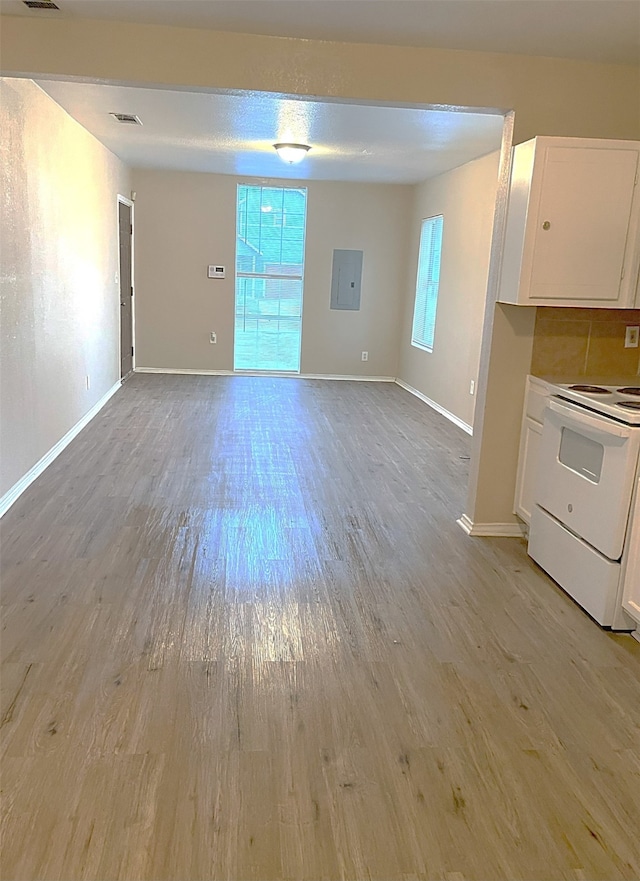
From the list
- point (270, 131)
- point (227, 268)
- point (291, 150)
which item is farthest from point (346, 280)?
point (270, 131)

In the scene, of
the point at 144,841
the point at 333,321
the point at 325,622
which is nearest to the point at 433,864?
the point at 144,841

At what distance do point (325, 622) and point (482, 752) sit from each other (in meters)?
0.89

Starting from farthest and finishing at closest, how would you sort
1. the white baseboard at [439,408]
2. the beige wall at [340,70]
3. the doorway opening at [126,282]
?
1. the doorway opening at [126,282]
2. the white baseboard at [439,408]
3. the beige wall at [340,70]

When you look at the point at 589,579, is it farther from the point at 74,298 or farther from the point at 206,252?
the point at 206,252

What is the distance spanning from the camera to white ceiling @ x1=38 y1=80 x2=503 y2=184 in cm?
435

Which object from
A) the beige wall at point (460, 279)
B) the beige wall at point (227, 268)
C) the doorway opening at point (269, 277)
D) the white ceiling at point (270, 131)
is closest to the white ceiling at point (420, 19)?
the white ceiling at point (270, 131)

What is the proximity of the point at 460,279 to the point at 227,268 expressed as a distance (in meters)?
3.20

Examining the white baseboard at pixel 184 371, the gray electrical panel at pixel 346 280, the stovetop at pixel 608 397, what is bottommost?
the white baseboard at pixel 184 371

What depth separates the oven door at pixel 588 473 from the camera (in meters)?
2.66

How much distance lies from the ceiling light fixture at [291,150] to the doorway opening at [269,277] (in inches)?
93.7

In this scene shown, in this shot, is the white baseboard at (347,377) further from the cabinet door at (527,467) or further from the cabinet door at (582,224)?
the cabinet door at (582,224)

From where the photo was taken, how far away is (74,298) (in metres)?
5.26

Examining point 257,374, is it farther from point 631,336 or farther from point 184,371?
point 631,336

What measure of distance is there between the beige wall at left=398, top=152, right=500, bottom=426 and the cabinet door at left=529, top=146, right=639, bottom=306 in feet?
8.34
